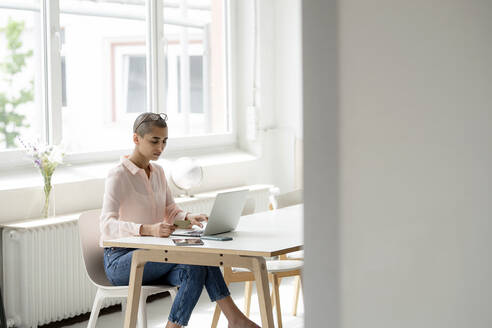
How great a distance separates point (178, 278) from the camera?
9.45ft

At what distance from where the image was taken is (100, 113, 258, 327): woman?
2.86 meters

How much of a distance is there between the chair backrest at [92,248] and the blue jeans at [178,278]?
0.08 meters

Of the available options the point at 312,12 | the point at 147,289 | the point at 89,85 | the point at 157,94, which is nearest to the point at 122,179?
the point at 147,289

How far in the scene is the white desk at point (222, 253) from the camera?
2611 millimetres

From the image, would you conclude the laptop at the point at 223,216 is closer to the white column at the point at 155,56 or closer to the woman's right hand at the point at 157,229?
the woman's right hand at the point at 157,229

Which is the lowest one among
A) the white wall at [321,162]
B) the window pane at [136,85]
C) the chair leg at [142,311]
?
the chair leg at [142,311]

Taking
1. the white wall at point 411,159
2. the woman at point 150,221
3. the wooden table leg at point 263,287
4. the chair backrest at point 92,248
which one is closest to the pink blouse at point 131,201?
the woman at point 150,221

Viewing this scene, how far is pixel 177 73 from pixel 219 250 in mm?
A: 2841

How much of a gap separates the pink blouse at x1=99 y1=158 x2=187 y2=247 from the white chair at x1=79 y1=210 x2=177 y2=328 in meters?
0.11

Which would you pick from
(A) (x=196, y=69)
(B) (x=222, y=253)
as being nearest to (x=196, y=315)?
(B) (x=222, y=253)

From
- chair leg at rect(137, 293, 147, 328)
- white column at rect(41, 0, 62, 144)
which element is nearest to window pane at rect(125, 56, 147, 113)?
white column at rect(41, 0, 62, 144)

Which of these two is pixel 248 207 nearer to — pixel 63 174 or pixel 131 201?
pixel 131 201

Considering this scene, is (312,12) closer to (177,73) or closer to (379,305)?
(379,305)

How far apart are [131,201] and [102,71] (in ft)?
5.77
